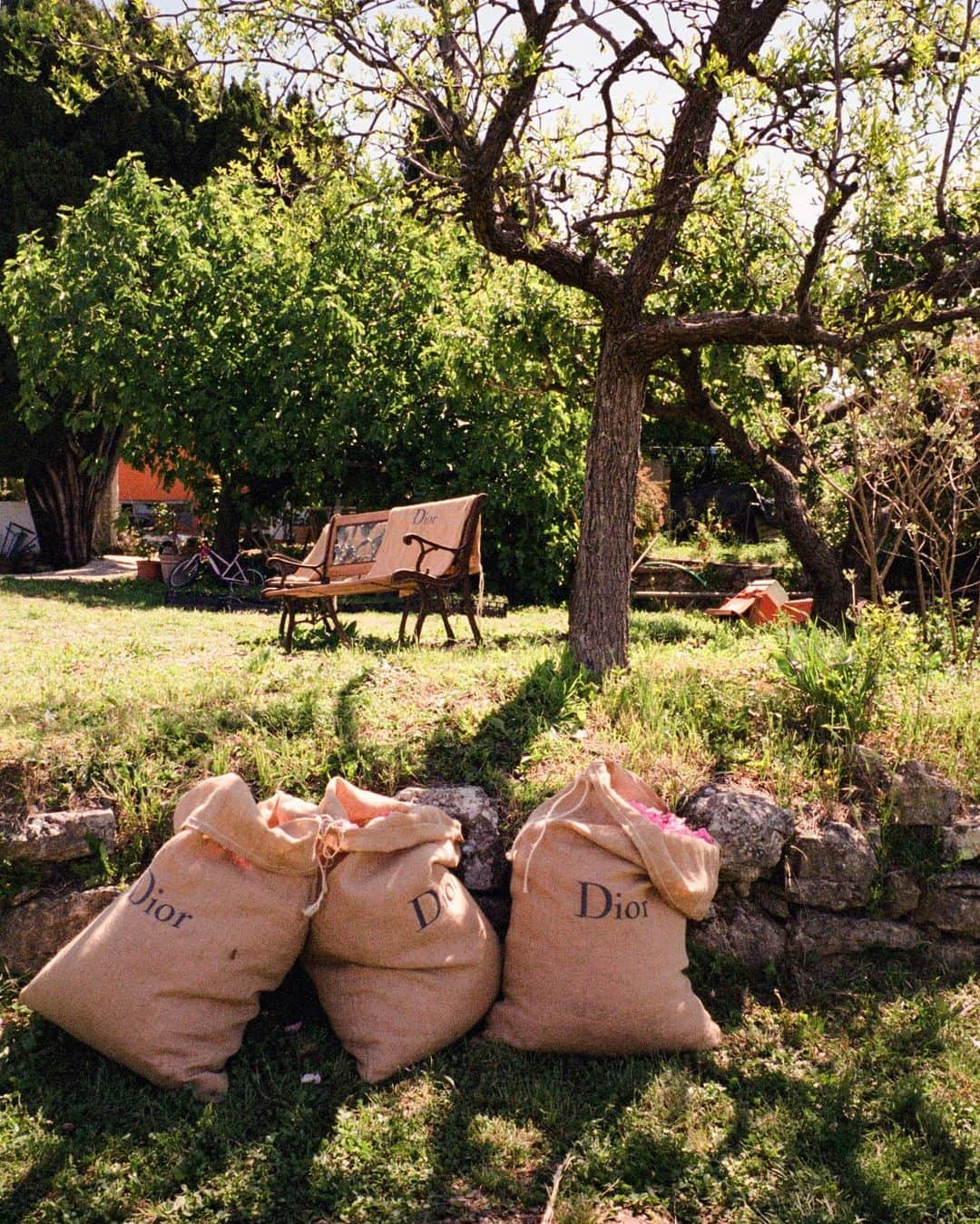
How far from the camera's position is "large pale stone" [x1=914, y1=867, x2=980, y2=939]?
3.75 m

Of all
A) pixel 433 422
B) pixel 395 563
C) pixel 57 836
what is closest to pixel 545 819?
pixel 57 836

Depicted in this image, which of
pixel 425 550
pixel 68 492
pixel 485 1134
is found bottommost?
pixel 485 1134

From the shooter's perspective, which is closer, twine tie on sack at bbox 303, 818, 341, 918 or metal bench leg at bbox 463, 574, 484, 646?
twine tie on sack at bbox 303, 818, 341, 918

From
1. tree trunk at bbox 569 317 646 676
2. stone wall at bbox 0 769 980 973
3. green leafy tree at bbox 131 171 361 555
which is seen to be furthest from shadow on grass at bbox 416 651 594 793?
green leafy tree at bbox 131 171 361 555

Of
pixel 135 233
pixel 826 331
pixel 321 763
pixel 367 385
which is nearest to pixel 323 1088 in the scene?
pixel 321 763

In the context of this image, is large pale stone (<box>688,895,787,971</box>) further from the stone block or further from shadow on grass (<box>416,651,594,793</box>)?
shadow on grass (<box>416,651,594,793</box>)

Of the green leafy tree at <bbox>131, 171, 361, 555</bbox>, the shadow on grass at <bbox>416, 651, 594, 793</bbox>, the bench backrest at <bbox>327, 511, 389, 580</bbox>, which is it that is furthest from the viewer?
the green leafy tree at <bbox>131, 171, 361, 555</bbox>

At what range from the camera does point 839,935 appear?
3.66 m

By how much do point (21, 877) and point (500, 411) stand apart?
30.6 feet

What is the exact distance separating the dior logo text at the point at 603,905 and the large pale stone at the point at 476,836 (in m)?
0.49

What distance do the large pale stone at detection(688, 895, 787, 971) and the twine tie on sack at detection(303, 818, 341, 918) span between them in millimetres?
1196

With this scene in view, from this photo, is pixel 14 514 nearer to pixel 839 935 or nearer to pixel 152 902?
pixel 152 902

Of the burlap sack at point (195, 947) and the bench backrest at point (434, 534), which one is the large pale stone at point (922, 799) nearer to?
the burlap sack at point (195, 947)

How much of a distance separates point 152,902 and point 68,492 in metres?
14.9
